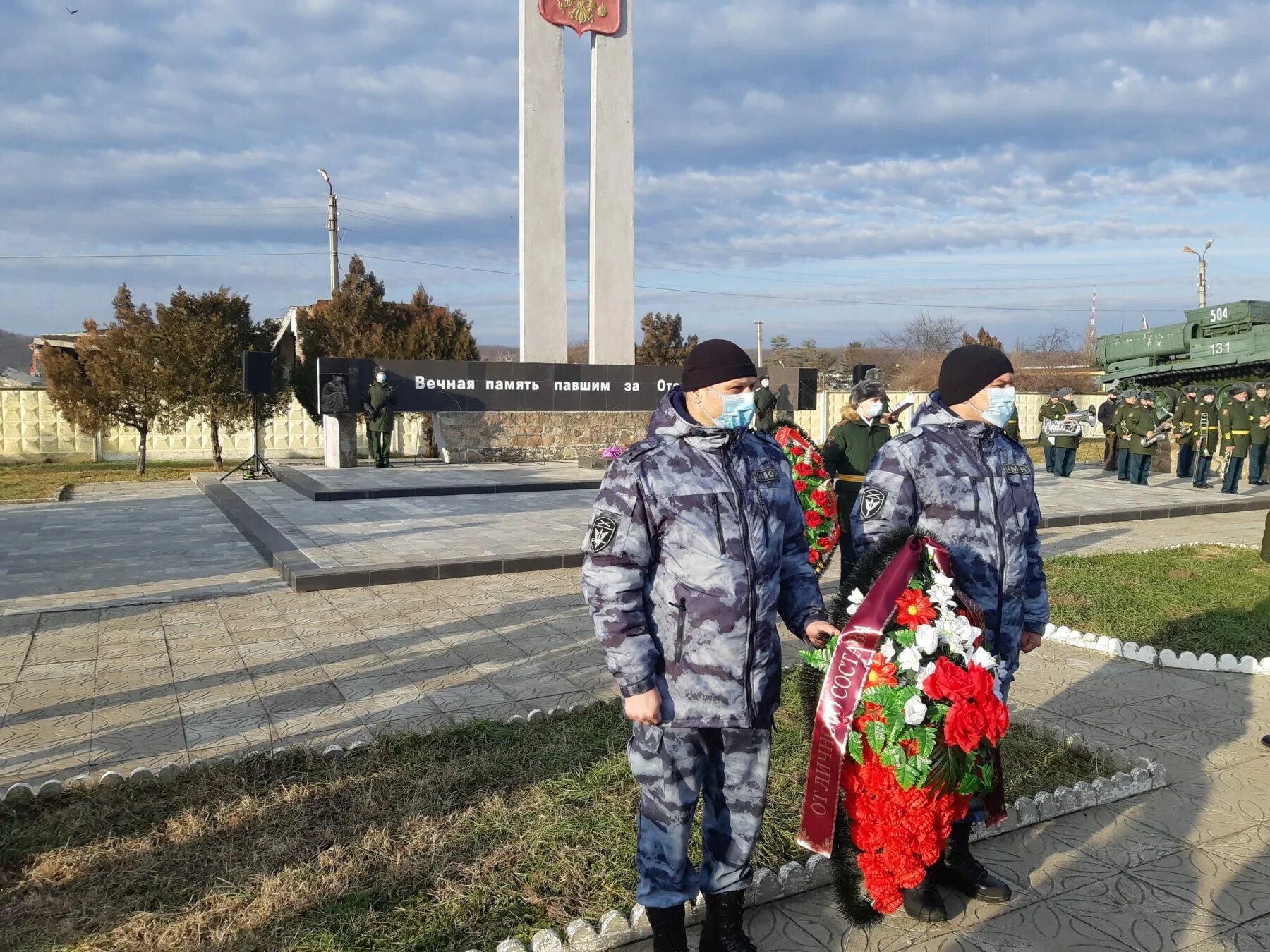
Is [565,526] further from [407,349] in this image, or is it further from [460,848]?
[407,349]

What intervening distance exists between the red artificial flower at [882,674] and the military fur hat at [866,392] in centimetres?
351

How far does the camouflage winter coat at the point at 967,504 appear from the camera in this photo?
288 centimetres

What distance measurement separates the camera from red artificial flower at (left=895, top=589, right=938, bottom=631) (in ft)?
8.36

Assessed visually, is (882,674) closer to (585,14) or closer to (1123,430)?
(1123,430)

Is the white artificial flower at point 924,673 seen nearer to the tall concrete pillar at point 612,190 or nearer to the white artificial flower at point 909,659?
the white artificial flower at point 909,659

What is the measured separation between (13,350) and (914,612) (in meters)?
170

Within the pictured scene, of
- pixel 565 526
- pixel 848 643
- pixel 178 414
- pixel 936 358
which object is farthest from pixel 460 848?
pixel 936 358

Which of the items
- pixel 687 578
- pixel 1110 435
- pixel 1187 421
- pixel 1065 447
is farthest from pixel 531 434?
pixel 687 578

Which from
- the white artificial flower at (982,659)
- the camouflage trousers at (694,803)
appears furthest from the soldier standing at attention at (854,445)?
the camouflage trousers at (694,803)

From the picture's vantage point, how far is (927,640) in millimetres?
2498

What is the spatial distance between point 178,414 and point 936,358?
6135cm

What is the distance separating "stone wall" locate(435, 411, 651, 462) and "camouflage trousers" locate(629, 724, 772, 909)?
59.3 ft

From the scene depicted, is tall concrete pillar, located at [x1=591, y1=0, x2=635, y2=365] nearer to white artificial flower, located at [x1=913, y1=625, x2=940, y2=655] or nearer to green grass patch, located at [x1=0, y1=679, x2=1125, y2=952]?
green grass patch, located at [x1=0, y1=679, x2=1125, y2=952]

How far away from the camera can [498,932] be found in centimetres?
261
